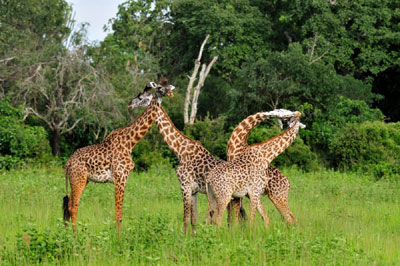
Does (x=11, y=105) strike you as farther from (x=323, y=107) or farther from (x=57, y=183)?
(x=323, y=107)

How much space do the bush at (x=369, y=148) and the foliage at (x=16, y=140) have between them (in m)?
9.03

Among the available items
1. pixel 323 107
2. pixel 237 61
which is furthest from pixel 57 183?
pixel 237 61

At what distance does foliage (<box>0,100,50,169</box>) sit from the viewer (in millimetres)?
18562

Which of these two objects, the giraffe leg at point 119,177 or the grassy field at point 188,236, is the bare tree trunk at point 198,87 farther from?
the giraffe leg at point 119,177

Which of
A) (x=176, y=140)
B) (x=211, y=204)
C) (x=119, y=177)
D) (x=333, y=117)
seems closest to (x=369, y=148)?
(x=333, y=117)

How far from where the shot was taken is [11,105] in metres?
20.6

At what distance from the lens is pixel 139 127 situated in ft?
29.6

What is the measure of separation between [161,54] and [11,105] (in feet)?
33.9

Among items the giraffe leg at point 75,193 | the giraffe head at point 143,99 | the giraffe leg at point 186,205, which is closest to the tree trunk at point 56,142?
the giraffe head at point 143,99

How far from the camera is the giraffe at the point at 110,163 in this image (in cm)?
874

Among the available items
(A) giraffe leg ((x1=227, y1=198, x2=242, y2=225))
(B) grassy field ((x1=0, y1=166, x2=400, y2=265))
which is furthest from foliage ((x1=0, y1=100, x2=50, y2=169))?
(A) giraffe leg ((x1=227, y1=198, x2=242, y2=225))

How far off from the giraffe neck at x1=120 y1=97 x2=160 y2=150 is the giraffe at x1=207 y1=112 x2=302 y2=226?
52.8 inches

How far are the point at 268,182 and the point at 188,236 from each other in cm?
147

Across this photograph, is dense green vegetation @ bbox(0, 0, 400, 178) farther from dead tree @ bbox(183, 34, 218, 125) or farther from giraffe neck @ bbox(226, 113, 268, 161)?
giraffe neck @ bbox(226, 113, 268, 161)
